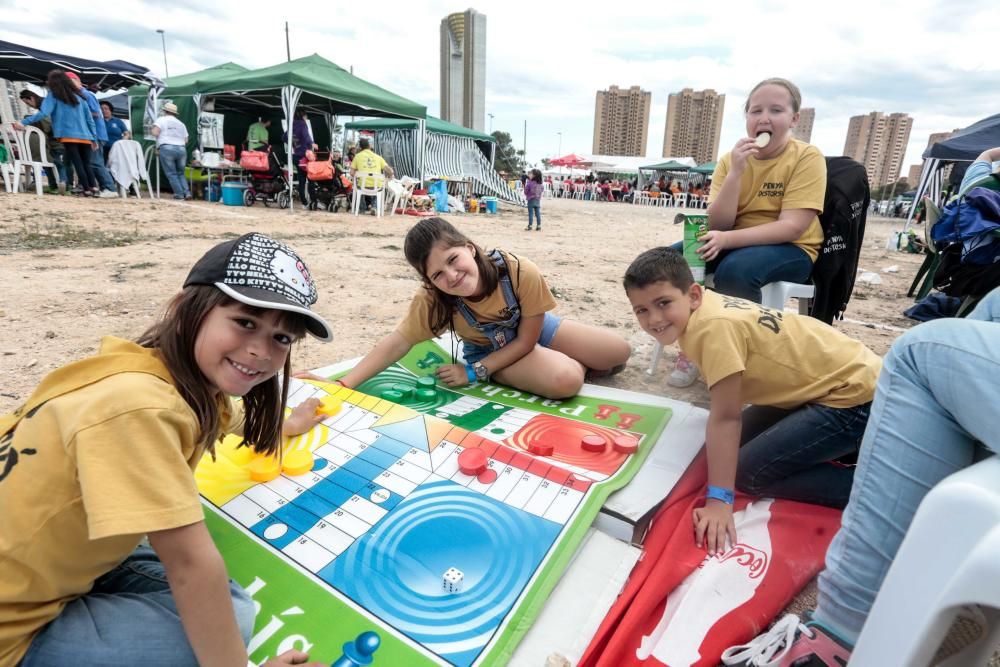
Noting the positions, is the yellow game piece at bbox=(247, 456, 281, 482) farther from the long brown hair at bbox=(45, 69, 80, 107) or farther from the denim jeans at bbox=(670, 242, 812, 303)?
the long brown hair at bbox=(45, 69, 80, 107)

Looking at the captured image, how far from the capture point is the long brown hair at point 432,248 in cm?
184

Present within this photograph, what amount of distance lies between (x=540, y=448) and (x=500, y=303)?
0.63 m

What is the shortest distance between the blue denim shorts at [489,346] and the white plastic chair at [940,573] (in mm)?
1625

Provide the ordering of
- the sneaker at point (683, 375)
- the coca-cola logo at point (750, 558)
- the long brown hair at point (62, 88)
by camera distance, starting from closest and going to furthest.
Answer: the coca-cola logo at point (750, 558) < the sneaker at point (683, 375) < the long brown hair at point (62, 88)

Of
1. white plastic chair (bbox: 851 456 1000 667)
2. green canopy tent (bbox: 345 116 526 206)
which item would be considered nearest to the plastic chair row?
green canopy tent (bbox: 345 116 526 206)

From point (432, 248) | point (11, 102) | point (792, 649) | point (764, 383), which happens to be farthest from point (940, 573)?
point (11, 102)

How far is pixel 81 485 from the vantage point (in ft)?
2.39

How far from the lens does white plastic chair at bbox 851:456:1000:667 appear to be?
60 centimetres

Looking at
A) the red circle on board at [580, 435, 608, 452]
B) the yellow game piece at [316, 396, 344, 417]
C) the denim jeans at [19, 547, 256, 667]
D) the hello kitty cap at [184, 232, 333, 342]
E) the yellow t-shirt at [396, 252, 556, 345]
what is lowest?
the red circle on board at [580, 435, 608, 452]

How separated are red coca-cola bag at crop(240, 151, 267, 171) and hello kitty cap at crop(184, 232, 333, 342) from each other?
8.80 m

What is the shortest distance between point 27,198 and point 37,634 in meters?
8.00

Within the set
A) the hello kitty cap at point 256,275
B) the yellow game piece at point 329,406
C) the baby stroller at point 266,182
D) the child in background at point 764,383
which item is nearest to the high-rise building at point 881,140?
the baby stroller at point 266,182

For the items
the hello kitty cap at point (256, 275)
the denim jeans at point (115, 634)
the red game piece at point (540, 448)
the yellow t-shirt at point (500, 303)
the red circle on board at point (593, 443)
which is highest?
the hello kitty cap at point (256, 275)

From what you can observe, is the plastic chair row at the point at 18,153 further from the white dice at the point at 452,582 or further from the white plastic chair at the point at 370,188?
the white dice at the point at 452,582
